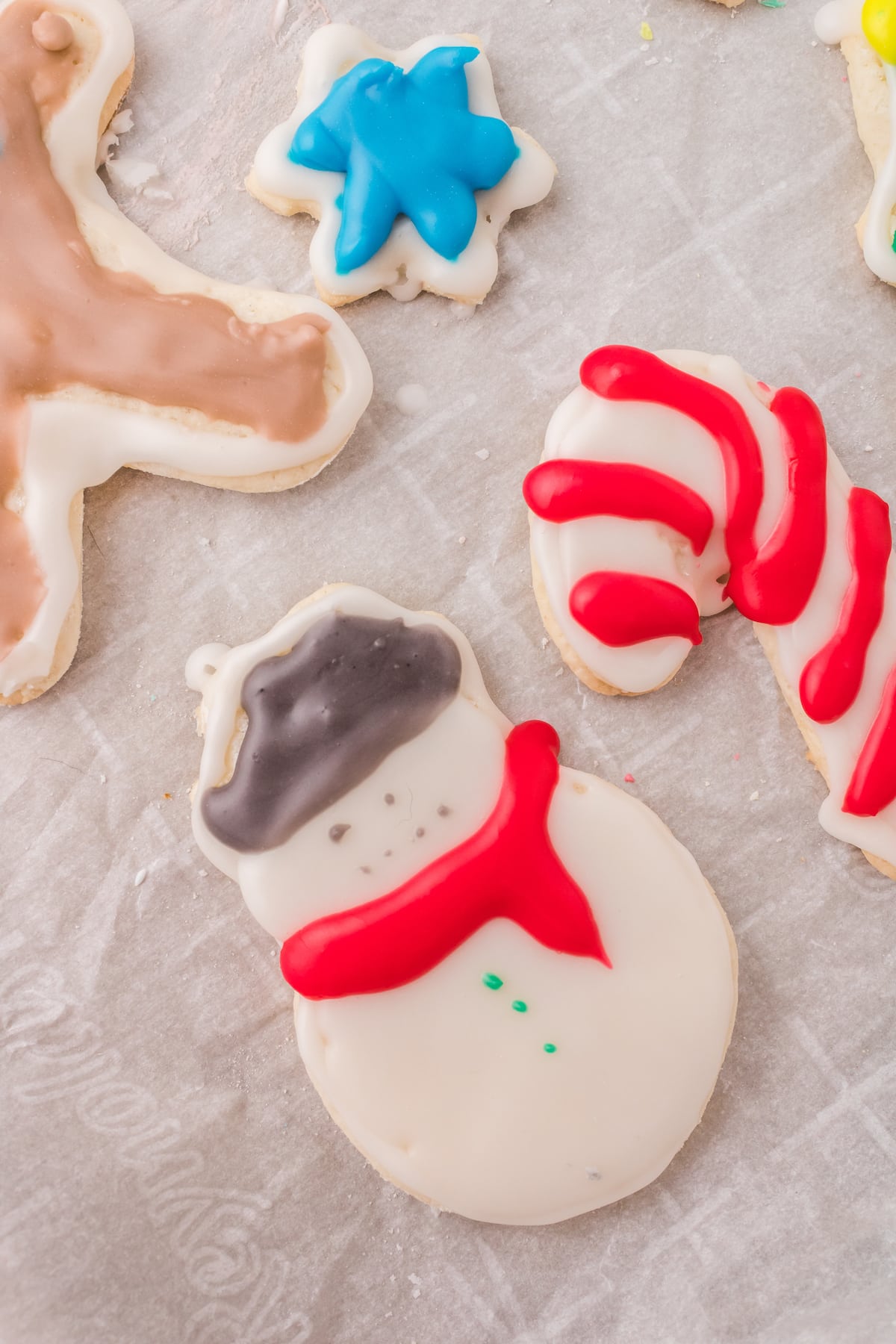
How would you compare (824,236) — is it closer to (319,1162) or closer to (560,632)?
(560,632)

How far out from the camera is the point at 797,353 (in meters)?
1.11

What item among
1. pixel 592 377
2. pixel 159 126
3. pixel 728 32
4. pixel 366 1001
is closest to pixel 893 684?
pixel 592 377

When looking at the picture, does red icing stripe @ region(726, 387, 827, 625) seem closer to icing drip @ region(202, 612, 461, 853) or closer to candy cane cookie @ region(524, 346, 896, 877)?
candy cane cookie @ region(524, 346, 896, 877)

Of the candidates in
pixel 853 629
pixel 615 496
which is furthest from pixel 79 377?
pixel 853 629

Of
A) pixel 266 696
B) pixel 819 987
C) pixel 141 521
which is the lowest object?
pixel 819 987

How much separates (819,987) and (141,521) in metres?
0.83

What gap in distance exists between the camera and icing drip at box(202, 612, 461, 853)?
3.24 feet

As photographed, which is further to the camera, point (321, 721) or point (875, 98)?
point (875, 98)

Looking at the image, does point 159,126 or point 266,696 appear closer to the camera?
point 266,696

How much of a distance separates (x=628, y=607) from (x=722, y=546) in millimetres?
126

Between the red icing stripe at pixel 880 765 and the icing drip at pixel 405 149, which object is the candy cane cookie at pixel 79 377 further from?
the red icing stripe at pixel 880 765

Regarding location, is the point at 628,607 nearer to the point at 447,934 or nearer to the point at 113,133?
the point at 447,934

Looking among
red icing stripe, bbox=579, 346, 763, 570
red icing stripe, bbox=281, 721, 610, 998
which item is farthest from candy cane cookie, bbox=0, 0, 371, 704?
red icing stripe, bbox=281, 721, 610, 998

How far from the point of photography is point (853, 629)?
1.02m
